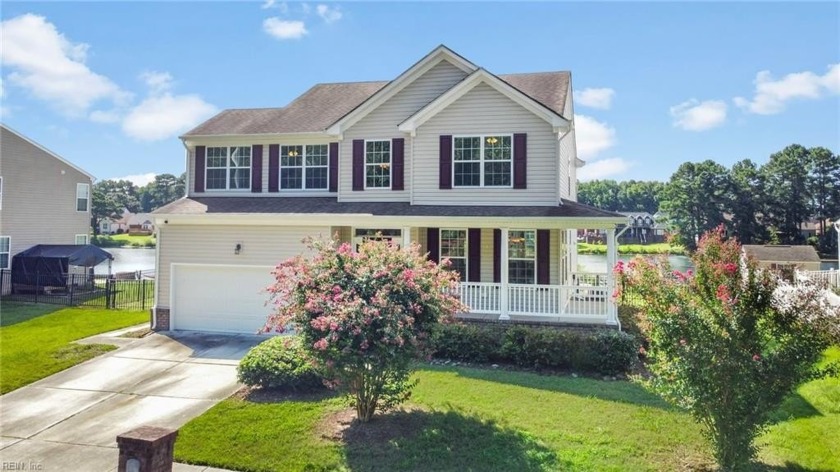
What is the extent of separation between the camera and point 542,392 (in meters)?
8.69

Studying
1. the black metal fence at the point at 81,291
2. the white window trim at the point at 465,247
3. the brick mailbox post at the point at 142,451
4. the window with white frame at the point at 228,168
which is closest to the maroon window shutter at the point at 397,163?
the white window trim at the point at 465,247

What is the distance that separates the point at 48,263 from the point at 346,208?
57.2 ft

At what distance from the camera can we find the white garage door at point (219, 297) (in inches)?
563

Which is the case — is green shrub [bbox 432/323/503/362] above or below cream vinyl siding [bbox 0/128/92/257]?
below

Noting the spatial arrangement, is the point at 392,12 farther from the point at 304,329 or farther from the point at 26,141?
the point at 26,141

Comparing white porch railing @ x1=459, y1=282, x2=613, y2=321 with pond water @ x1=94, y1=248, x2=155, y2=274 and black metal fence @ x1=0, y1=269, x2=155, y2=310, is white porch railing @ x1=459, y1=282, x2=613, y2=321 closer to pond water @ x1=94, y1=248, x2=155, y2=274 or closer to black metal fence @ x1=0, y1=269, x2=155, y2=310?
black metal fence @ x1=0, y1=269, x2=155, y2=310

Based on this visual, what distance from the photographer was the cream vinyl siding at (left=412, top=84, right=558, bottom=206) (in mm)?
14195

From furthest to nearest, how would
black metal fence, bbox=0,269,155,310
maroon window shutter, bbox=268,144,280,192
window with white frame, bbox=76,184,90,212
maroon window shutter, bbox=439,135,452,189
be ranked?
window with white frame, bbox=76,184,90,212, black metal fence, bbox=0,269,155,310, maroon window shutter, bbox=268,144,280,192, maroon window shutter, bbox=439,135,452,189

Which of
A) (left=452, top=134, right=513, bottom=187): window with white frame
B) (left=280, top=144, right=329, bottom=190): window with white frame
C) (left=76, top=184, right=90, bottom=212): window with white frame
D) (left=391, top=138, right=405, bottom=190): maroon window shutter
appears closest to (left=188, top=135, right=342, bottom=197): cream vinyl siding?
(left=280, top=144, right=329, bottom=190): window with white frame

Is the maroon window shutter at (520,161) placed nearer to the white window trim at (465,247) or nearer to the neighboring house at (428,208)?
the neighboring house at (428,208)

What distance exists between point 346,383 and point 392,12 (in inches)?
429

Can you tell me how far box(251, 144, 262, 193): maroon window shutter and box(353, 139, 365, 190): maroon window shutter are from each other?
3777 millimetres

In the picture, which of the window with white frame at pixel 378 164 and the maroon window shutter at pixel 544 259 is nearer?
the maroon window shutter at pixel 544 259

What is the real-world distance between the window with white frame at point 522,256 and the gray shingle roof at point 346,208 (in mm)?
963
